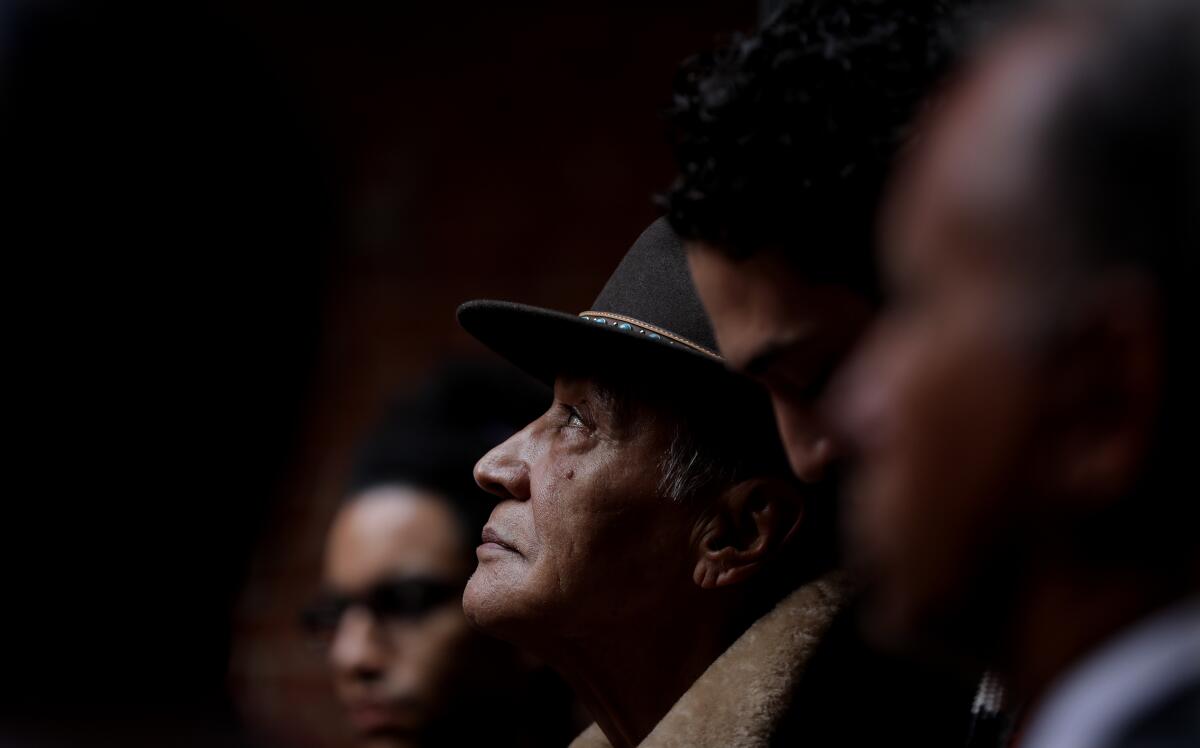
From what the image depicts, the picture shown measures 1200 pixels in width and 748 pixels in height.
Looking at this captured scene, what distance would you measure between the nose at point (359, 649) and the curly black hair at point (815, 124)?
1837 millimetres

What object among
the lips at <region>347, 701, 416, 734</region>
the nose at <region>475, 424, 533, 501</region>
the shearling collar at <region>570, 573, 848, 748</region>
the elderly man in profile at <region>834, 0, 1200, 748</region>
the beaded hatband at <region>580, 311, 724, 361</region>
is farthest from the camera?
the lips at <region>347, 701, 416, 734</region>

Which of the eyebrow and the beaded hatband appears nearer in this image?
the eyebrow

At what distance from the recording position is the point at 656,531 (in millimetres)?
2330

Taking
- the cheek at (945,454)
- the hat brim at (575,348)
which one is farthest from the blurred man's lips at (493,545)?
the cheek at (945,454)

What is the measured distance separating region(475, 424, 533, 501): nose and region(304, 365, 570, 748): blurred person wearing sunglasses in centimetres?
108

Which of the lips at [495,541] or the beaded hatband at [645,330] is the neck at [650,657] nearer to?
the lips at [495,541]

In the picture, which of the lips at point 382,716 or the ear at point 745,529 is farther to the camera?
the lips at point 382,716

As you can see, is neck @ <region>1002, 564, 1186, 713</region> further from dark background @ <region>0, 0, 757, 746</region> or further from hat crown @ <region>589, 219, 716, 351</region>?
hat crown @ <region>589, 219, 716, 351</region>

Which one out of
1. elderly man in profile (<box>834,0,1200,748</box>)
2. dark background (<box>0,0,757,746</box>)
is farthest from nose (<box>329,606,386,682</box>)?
elderly man in profile (<box>834,0,1200,748</box>)

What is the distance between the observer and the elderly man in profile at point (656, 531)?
2283mm

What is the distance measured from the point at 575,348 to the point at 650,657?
51 cm

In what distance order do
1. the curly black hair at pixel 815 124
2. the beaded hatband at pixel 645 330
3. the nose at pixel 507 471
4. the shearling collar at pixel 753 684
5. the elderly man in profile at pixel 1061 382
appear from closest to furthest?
the elderly man in profile at pixel 1061 382 < the curly black hair at pixel 815 124 < the shearling collar at pixel 753 684 < the beaded hatband at pixel 645 330 < the nose at pixel 507 471

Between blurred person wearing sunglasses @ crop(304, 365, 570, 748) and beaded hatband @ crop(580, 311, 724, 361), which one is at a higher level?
blurred person wearing sunglasses @ crop(304, 365, 570, 748)

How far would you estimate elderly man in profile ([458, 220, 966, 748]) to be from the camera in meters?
2.28
